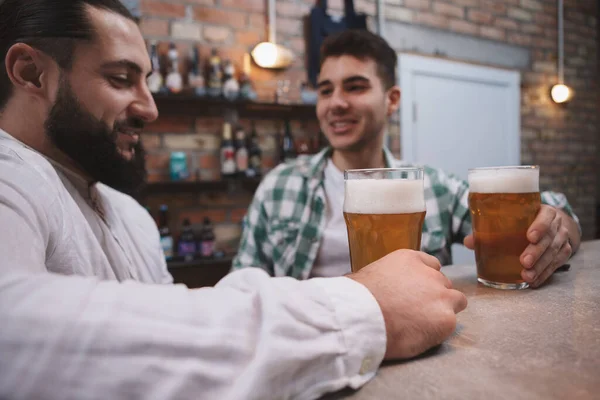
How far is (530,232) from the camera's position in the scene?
0.89m

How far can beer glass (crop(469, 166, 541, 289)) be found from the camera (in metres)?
0.91

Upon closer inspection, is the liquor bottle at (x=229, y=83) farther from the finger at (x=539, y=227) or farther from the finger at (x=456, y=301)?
the finger at (x=456, y=301)

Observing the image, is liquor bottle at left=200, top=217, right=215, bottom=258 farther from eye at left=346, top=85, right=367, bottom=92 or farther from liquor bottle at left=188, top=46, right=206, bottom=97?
eye at left=346, top=85, right=367, bottom=92

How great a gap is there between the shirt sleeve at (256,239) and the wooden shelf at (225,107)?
1.02 meters

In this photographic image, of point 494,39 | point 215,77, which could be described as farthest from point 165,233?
point 494,39

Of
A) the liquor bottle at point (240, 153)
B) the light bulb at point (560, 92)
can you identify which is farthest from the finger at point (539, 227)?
the light bulb at point (560, 92)

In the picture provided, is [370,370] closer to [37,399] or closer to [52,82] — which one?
[37,399]

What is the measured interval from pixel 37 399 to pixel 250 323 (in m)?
0.22

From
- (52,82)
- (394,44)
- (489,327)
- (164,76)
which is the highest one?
(394,44)

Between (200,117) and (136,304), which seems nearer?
(136,304)

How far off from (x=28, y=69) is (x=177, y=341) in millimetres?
945

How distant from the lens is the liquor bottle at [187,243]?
8.99ft

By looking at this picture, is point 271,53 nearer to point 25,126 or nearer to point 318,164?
Result: point 318,164

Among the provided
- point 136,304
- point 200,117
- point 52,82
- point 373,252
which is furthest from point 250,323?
point 200,117
